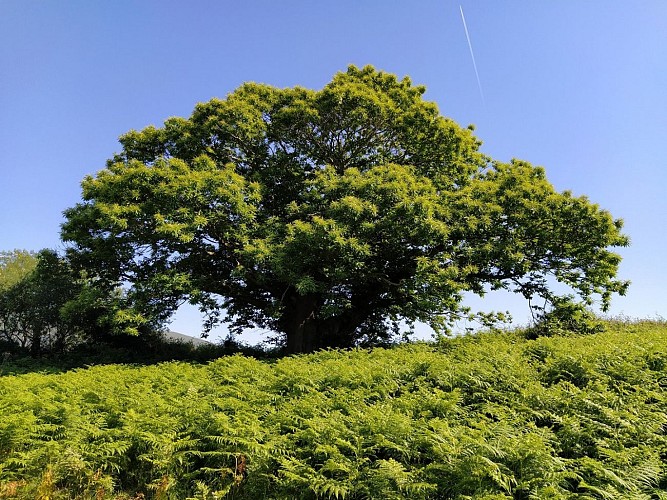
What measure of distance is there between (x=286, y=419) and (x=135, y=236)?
36.0 feet

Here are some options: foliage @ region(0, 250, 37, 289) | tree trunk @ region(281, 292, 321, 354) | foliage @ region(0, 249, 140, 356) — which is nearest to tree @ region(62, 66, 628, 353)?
tree trunk @ region(281, 292, 321, 354)

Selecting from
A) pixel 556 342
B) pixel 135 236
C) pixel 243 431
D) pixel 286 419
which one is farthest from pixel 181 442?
pixel 135 236

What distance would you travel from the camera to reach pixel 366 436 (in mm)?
5266

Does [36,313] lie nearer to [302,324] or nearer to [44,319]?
[44,319]

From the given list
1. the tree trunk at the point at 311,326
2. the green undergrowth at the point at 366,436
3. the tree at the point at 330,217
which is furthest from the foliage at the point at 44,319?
the green undergrowth at the point at 366,436

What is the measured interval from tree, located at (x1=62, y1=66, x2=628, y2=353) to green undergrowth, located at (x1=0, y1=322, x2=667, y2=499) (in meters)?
6.09

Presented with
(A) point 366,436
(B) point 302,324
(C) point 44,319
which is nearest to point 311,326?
(B) point 302,324

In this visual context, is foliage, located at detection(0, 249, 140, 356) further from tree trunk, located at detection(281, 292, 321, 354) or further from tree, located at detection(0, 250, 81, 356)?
tree trunk, located at detection(281, 292, 321, 354)

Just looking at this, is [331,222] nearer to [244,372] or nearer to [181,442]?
[244,372]

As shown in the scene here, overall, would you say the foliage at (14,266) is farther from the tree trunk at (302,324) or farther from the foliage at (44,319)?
the tree trunk at (302,324)

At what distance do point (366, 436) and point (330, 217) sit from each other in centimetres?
915

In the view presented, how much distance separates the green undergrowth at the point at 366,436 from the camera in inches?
174

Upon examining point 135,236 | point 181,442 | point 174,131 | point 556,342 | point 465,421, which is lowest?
point 181,442

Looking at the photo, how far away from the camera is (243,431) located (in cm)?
546
